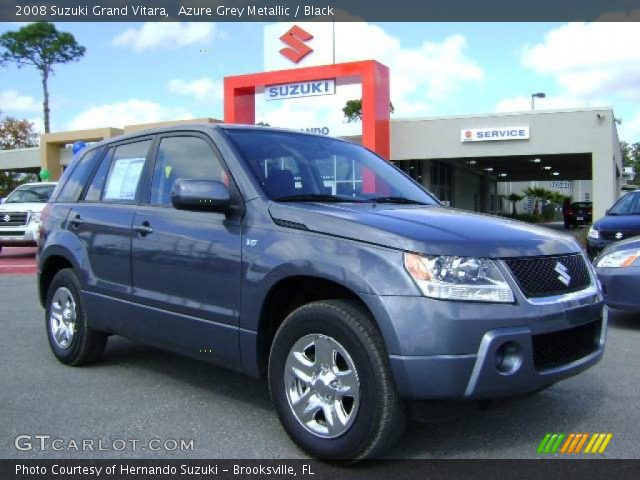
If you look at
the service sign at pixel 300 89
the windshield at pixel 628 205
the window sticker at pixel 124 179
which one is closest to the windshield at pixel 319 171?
the window sticker at pixel 124 179

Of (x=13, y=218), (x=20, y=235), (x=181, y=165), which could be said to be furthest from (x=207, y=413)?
(x=13, y=218)

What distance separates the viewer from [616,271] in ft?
21.8

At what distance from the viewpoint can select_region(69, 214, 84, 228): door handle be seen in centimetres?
514

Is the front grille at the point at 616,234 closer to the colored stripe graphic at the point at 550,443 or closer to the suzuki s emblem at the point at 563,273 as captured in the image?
the colored stripe graphic at the point at 550,443

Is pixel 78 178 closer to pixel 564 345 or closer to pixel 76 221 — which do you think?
pixel 76 221

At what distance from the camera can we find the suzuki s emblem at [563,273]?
3418mm

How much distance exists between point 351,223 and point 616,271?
4.43m

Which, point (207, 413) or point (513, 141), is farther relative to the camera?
point (513, 141)

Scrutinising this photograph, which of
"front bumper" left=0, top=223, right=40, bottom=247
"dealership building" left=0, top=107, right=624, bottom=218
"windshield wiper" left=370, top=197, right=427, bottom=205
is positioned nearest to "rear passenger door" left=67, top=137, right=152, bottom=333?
"windshield wiper" left=370, top=197, right=427, bottom=205

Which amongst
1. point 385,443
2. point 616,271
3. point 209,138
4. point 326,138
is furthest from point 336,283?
point 616,271

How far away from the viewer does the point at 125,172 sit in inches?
196

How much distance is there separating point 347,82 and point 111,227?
18812mm

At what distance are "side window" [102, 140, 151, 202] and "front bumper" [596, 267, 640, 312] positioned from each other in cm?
468

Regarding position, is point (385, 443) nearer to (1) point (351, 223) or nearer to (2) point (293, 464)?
(2) point (293, 464)
